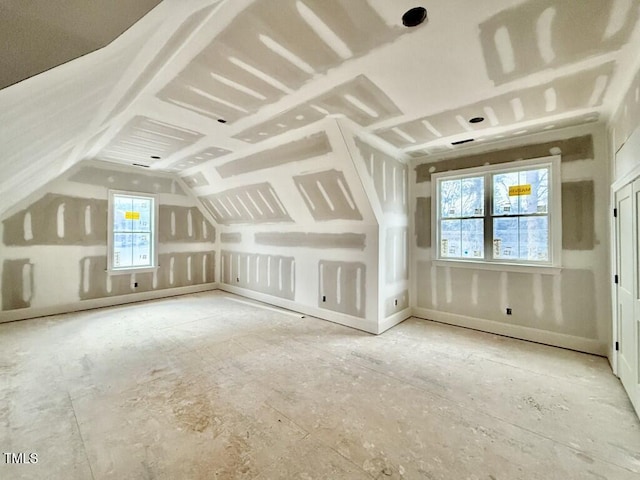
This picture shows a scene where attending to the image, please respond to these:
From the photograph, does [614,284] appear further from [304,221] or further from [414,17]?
[304,221]

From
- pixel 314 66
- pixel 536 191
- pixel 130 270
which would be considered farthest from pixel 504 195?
pixel 130 270

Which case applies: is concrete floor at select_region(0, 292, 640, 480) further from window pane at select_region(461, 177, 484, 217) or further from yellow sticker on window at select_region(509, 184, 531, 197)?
yellow sticker on window at select_region(509, 184, 531, 197)

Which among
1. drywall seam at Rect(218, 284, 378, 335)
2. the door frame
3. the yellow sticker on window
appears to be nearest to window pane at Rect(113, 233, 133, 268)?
drywall seam at Rect(218, 284, 378, 335)

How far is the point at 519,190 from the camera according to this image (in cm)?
387

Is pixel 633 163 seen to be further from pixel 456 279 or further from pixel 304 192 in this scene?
pixel 304 192

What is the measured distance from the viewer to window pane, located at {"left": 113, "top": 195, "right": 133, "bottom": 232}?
5520 mm

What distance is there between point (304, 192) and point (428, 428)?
343 centimetres

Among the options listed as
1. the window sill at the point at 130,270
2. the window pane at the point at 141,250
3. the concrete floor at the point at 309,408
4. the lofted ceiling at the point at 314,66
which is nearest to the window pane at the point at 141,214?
the window pane at the point at 141,250

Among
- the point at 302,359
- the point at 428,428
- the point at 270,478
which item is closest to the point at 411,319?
the point at 302,359

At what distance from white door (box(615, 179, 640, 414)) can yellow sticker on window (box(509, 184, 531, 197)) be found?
104 centimetres

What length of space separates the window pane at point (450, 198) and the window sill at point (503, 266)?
2.55 ft

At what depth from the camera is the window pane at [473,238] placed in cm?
419

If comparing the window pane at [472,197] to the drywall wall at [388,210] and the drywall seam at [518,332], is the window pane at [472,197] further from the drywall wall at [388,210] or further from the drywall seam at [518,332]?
the drywall seam at [518,332]

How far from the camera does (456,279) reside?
435 cm
